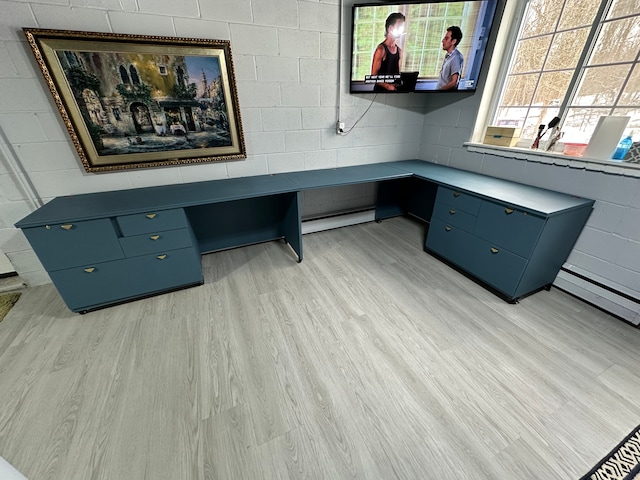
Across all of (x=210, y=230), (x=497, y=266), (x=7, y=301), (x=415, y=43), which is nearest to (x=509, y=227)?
(x=497, y=266)

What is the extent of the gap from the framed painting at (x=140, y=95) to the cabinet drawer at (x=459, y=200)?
1929 millimetres

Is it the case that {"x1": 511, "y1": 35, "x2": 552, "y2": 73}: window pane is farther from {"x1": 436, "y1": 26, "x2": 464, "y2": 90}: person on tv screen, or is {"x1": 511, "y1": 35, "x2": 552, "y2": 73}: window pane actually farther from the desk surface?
the desk surface

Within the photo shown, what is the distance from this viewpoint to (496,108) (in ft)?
8.41

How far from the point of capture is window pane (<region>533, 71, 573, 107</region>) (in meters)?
2.08

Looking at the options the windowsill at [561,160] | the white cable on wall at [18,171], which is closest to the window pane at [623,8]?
the windowsill at [561,160]

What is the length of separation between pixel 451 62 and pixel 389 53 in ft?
1.89

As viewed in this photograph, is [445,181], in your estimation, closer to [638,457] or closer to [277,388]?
[638,457]

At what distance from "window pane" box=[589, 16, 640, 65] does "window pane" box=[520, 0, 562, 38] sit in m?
0.39

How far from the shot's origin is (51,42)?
174 centimetres

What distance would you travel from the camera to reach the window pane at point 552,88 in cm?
208

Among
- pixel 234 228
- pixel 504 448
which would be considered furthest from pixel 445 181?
pixel 234 228

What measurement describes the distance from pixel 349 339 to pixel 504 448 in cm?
91

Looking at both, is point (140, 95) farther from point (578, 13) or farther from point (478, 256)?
point (578, 13)

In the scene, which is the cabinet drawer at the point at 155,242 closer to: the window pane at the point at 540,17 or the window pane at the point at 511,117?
the window pane at the point at 511,117
